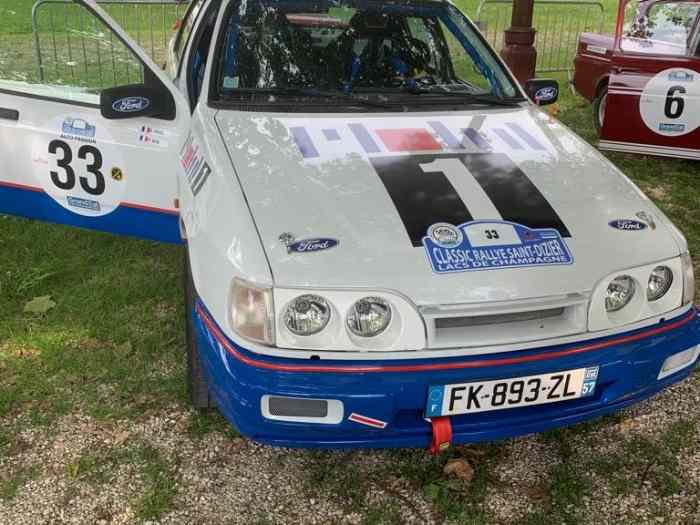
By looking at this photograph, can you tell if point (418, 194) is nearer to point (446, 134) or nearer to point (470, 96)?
point (446, 134)

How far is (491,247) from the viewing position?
2.24m

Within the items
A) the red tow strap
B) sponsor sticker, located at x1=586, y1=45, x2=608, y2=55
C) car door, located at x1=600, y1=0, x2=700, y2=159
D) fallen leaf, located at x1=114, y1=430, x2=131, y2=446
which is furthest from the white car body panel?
sponsor sticker, located at x1=586, y1=45, x2=608, y2=55

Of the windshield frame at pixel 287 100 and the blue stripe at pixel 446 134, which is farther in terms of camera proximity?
the windshield frame at pixel 287 100

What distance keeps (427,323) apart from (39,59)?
3039 millimetres

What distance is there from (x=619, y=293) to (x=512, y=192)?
506 mm

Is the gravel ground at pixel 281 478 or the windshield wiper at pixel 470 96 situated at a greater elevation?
the windshield wiper at pixel 470 96

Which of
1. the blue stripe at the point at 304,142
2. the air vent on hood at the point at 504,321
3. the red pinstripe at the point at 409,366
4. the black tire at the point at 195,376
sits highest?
the blue stripe at the point at 304,142

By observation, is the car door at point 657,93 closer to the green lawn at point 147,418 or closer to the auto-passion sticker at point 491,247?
the green lawn at point 147,418

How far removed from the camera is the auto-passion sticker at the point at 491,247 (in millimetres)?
2186

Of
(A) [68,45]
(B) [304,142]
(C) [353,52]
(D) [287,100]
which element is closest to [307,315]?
(B) [304,142]

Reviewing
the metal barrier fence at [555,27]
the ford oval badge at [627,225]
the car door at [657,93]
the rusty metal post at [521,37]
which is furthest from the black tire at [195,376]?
the metal barrier fence at [555,27]

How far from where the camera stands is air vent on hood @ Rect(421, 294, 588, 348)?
6.99 feet

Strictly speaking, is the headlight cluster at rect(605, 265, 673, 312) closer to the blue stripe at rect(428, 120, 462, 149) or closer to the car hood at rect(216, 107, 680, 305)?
the car hood at rect(216, 107, 680, 305)

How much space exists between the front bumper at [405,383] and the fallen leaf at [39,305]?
1.59 meters
